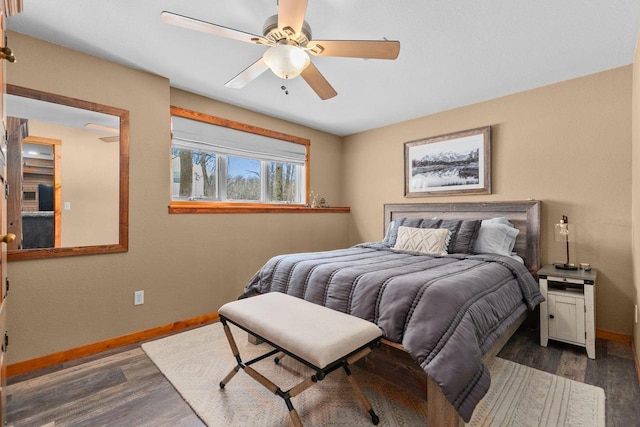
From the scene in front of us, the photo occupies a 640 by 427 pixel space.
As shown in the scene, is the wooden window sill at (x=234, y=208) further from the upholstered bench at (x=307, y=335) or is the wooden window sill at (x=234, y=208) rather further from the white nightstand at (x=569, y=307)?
the white nightstand at (x=569, y=307)

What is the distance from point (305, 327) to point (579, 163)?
289cm

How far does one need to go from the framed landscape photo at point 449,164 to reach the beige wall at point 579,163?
0.31 feet

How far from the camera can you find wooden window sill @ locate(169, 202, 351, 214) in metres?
2.97

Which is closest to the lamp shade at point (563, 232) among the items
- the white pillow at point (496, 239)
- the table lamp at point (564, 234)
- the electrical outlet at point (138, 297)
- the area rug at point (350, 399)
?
the table lamp at point (564, 234)

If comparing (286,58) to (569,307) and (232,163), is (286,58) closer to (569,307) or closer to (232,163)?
(232,163)

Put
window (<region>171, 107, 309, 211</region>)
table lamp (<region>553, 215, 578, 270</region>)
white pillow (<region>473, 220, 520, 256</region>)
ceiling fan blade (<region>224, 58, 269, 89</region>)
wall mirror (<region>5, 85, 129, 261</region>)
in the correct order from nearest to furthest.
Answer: ceiling fan blade (<region>224, 58, 269, 89</region>) → wall mirror (<region>5, 85, 129, 261</region>) → table lamp (<region>553, 215, 578, 270</region>) → white pillow (<region>473, 220, 520, 256</region>) → window (<region>171, 107, 309, 211</region>)

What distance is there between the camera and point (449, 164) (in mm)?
3625

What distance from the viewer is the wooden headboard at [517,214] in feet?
9.64

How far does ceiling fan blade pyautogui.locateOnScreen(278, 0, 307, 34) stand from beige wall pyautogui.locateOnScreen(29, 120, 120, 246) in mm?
1854

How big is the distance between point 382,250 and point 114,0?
2828 mm

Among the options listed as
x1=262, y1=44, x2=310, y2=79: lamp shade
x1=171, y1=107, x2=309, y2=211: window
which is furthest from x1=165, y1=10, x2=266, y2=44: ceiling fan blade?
x1=171, y1=107, x2=309, y2=211: window

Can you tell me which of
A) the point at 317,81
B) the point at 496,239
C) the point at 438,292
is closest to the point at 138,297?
the point at 317,81

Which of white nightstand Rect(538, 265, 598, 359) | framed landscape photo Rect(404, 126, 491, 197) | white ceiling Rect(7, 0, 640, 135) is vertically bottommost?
white nightstand Rect(538, 265, 598, 359)

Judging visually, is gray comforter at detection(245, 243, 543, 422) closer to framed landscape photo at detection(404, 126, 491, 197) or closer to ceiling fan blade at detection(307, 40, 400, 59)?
framed landscape photo at detection(404, 126, 491, 197)
